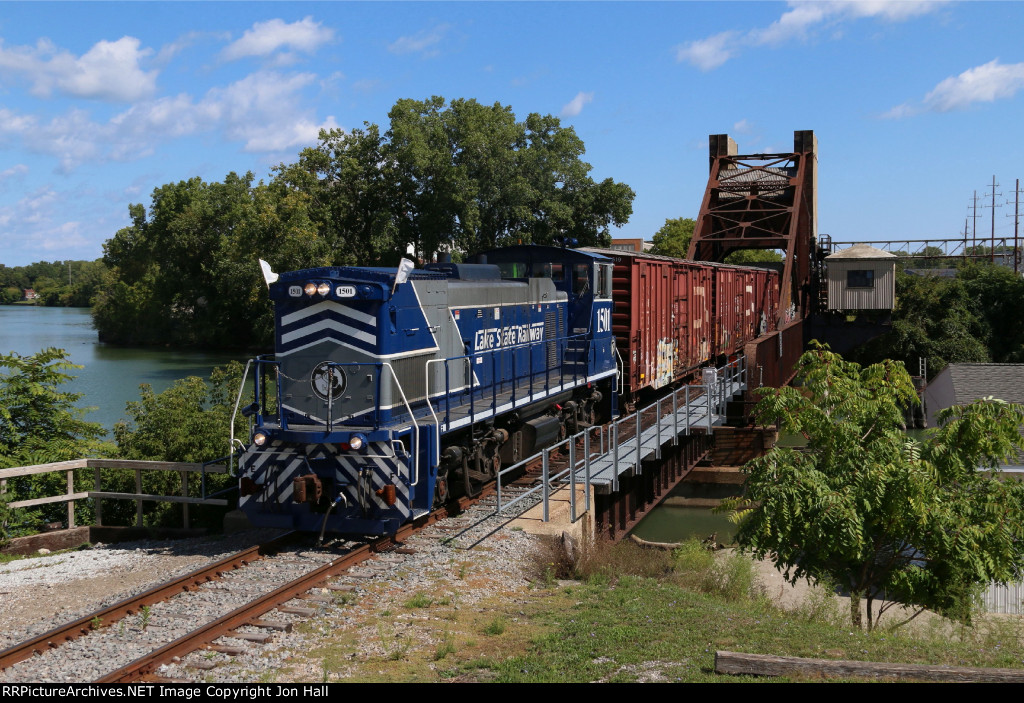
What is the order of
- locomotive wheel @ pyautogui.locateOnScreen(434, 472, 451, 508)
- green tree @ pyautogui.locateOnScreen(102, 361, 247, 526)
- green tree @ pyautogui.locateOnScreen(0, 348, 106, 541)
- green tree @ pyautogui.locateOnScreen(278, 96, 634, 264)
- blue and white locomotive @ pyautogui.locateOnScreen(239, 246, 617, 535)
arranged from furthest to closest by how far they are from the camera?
green tree @ pyautogui.locateOnScreen(278, 96, 634, 264), green tree @ pyautogui.locateOnScreen(102, 361, 247, 526), green tree @ pyautogui.locateOnScreen(0, 348, 106, 541), locomotive wheel @ pyautogui.locateOnScreen(434, 472, 451, 508), blue and white locomotive @ pyautogui.locateOnScreen(239, 246, 617, 535)

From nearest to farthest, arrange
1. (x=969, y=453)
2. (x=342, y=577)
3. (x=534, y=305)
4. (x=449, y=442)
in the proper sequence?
(x=342, y=577), (x=969, y=453), (x=449, y=442), (x=534, y=305)

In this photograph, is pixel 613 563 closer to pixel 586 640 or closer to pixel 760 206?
pixel 586 640

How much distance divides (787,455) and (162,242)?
177 ft

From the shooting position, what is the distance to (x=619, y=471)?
14.0 m

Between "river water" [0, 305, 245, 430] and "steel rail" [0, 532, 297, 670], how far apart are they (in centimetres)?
1992

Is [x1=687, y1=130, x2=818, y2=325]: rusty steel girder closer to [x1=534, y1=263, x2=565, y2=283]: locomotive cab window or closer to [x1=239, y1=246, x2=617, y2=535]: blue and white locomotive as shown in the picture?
[x1=534, y1=263, x2=565, y2=283]: locomotive cab window

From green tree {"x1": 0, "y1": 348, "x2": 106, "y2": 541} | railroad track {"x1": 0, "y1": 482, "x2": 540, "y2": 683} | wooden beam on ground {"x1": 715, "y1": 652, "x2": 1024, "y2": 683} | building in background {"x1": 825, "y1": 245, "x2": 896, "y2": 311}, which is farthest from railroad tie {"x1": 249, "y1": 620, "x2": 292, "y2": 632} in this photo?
building in background {"x1": 825, "y1": 245, "x2": 896, "y2": 311}

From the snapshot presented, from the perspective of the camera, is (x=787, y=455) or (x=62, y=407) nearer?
(x=787, y=455)

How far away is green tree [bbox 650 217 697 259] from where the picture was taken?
71312 mm

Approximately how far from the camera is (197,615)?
8.20m

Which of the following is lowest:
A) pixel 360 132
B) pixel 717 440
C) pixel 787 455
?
pixel 717 440

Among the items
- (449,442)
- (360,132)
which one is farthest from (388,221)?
(449,442)

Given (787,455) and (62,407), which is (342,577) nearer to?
(787,455)

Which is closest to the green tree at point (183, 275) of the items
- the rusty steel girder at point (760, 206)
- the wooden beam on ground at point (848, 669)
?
the rusty steel girder at point (760, 206)
